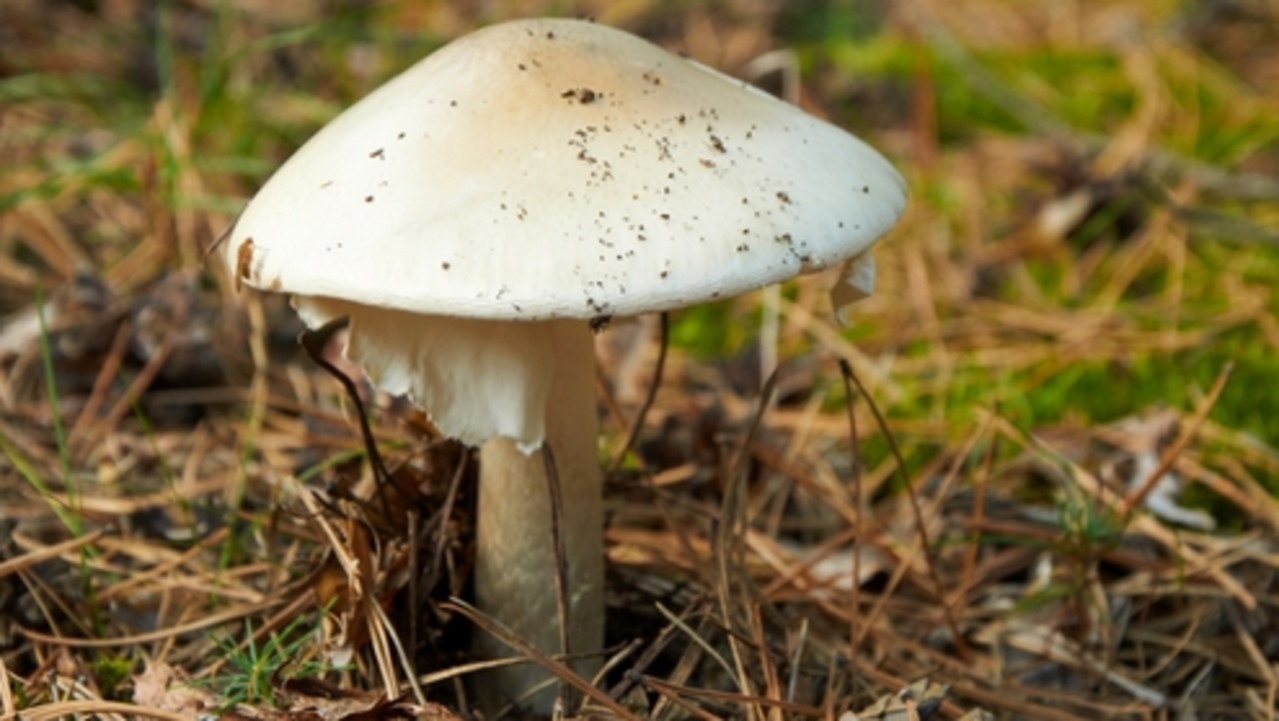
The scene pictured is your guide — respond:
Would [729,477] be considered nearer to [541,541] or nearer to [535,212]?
[541,541]

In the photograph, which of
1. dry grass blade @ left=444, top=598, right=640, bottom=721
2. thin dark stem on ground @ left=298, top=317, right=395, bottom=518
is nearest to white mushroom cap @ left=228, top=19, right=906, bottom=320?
thin dark stem on ground @ left=298, top=317, right=395, bottom=518

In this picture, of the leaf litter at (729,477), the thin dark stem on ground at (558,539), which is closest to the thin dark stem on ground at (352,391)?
the leaf litter at (729,477)

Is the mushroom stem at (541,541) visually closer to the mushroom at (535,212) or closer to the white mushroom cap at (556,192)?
the mushroom at (535,212)

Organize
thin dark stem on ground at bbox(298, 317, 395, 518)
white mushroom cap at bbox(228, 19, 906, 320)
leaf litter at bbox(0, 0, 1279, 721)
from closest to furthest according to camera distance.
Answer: white mushroom cap at bbox(228, 19, 906, 320), thin dark stem on ground at bbox(298, 317, 395, 518), leaf litter at bbox(0, 0, 1279, 721)

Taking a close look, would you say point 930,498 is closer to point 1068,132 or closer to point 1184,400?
point 1184,400

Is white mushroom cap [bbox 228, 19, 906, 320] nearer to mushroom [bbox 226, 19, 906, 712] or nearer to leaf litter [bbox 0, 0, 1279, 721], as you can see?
mushroom [bbox 226, 19, 906, 712]

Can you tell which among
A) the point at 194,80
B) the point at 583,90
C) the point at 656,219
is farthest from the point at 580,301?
the point at 194,80

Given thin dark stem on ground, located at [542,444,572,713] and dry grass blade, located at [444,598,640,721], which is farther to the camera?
thin dark stem on ground, located at [542,444,572,713]
